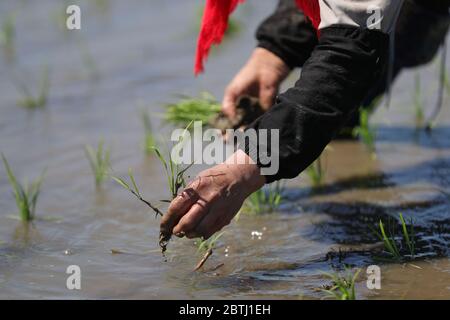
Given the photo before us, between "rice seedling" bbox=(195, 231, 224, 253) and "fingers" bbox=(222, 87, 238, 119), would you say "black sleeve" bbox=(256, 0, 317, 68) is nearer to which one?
"fingers" bbox=(222, 87, 238, 119)

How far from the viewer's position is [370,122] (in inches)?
155

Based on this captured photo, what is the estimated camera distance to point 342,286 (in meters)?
2.27

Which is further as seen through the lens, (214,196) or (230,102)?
(230,102)

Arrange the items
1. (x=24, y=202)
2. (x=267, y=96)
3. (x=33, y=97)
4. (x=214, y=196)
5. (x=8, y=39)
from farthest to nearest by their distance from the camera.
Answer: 1. (x=8, y=39)
2. (x=33, y=97)
3. (x=267, y=96)
4. (x=24, y=202)
5. (x=214, y=196)

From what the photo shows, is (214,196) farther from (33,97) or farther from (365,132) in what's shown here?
(33,97)

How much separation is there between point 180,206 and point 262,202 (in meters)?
0.84

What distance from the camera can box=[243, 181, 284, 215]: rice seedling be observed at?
300 centimetres

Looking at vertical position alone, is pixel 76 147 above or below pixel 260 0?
below

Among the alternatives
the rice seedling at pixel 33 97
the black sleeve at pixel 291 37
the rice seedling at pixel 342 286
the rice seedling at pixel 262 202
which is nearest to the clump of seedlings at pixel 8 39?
the rice seedling at pixel 33 97

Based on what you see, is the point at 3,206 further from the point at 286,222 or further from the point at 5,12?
the point at 5,12

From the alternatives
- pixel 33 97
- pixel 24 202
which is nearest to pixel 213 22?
pixel 24 202

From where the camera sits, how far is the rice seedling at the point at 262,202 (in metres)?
3.00
